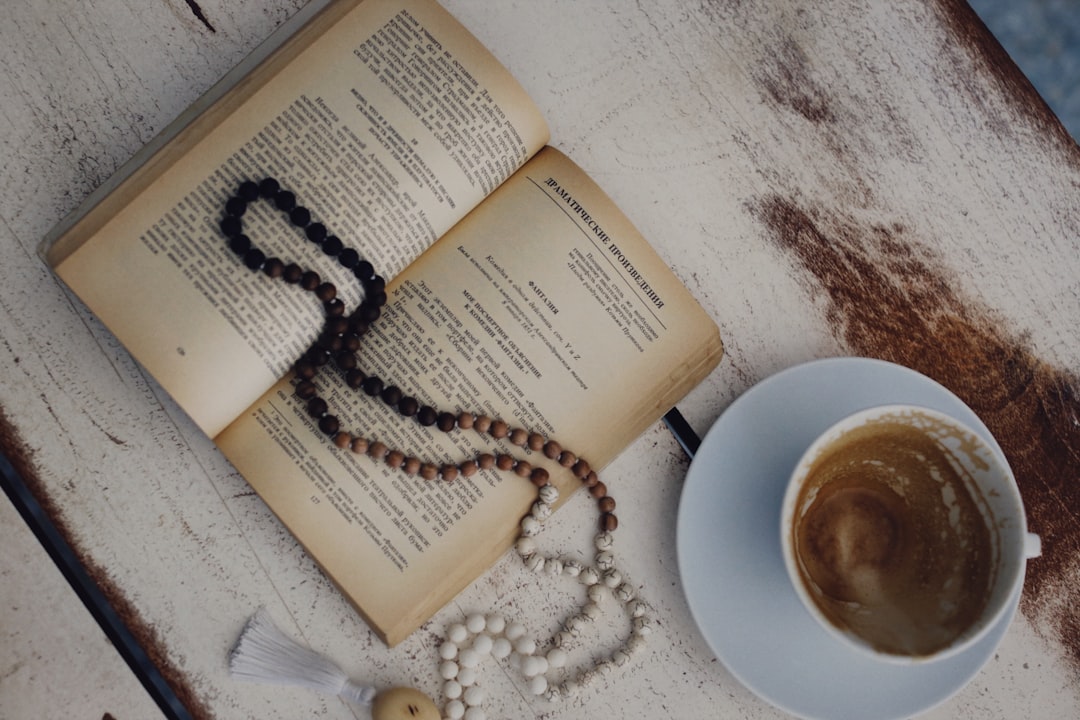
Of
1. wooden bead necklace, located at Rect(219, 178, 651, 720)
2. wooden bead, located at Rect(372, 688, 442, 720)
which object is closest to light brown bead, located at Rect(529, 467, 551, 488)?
wooden bead necklace, located at Rect(219, 178, 651, 720)

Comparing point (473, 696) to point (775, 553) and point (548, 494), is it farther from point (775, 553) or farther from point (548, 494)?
point (775, 553)

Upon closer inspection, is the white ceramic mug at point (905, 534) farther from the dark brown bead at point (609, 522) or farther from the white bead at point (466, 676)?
the white bead at point (466, 676)

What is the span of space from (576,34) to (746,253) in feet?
0.99

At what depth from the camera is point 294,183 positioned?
2.43ft

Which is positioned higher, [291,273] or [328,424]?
[291,273]

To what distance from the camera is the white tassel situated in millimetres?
783

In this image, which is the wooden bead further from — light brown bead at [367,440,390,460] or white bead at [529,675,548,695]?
light brown bead at [367,440,390,460]

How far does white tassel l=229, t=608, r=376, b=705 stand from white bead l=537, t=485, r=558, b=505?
257 mm

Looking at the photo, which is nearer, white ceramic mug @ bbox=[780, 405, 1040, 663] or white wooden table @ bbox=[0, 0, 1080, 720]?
white ceramic mug @ bbox=[780, 405, 1040, 663]

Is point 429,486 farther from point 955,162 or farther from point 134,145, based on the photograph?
point 955,162

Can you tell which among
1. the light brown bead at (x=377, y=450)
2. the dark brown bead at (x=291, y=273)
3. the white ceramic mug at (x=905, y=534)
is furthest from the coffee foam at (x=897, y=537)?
the dark brown bead at (x=291, y=273)

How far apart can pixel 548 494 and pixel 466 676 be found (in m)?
0.21

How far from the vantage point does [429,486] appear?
0.76 m

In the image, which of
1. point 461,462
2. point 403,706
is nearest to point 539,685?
point 403,706
